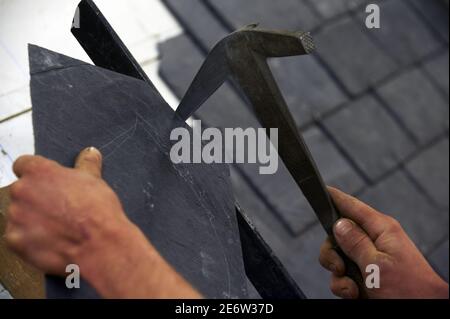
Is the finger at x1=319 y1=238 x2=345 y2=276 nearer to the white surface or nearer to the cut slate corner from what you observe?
the cut slate corner

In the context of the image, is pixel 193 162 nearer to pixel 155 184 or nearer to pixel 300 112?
pixel 155 184

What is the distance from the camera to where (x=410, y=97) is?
3342mm

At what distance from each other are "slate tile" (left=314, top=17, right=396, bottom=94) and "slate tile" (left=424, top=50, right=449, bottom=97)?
0.24 metres

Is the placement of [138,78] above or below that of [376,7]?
above

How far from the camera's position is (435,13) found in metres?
3.66

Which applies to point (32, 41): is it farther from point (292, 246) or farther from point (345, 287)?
point (345, 287)

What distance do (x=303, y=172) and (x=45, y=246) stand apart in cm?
58

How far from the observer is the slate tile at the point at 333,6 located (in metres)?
3.29

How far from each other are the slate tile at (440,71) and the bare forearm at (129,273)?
8.99 feet

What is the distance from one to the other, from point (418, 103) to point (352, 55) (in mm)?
427

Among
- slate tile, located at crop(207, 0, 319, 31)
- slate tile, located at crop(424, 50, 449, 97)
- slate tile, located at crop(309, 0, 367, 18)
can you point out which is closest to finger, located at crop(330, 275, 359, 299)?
slate tile, located at crop(207, 0, 319, 31)
